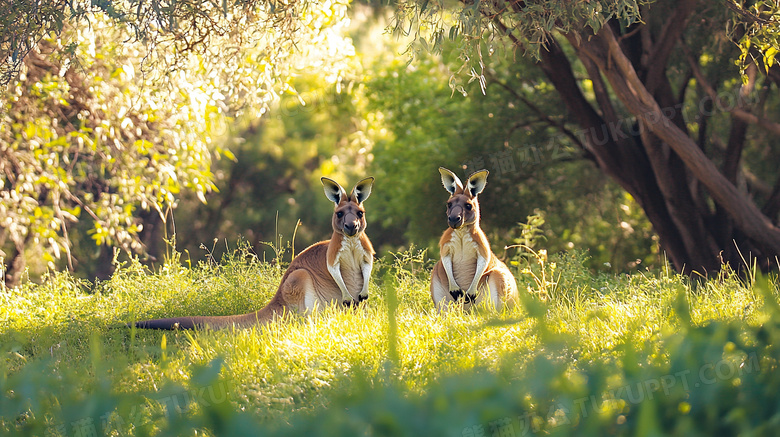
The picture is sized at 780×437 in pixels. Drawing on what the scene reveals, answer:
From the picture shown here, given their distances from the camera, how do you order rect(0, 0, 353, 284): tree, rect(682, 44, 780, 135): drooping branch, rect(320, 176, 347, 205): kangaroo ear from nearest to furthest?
rect(320, 176, 347, 205): kangaroo ear
rect(0, 0, 353, 284): tree
rect(682, 44, 780, 135): drooping branch

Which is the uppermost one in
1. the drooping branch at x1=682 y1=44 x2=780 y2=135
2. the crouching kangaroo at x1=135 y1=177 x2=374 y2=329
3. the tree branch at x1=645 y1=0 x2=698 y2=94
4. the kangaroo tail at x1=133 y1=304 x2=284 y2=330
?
the tree branch at x1=645 y1=0 x2=698 y2=94

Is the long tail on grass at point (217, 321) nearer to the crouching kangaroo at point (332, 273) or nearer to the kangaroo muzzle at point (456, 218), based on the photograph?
the crouching kangaroo at point (332, 273)

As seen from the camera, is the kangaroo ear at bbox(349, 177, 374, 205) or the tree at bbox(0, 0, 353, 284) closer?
the kangaroo ear at bbox(349, 177, 374, 205)

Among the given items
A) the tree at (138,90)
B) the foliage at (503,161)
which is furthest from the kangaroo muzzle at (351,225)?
the foliage at (503,161)

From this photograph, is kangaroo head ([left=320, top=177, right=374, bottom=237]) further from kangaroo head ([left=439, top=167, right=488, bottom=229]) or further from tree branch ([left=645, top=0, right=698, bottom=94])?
tree branch ([left=645, top=0, right=698, bottom=94])

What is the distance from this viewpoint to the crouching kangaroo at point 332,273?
5.64 m

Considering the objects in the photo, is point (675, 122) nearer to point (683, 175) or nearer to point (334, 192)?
point (683, 175)

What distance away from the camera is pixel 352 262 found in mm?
5918

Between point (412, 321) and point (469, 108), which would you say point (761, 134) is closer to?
point (469, 108)

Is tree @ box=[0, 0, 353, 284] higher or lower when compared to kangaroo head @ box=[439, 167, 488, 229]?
higher

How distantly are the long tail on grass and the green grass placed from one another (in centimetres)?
24

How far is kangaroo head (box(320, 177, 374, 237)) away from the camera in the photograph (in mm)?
5543

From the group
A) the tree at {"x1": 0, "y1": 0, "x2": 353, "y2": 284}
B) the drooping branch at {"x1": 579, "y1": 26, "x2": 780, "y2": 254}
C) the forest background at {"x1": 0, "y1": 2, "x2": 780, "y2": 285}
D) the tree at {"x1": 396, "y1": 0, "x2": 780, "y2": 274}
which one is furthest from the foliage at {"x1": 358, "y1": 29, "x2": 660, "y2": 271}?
the tree at {"x1": 0, "y1": 0, "x2": 353, "y2": 284}

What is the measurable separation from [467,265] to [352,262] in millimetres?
964
